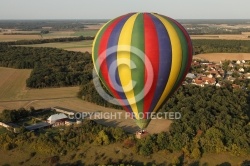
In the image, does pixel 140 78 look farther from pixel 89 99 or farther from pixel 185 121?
pixel 89 99

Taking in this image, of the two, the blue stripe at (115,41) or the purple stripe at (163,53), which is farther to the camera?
the blue stripe at (115,41)

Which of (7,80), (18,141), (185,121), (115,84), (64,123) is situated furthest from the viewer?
(7,80)

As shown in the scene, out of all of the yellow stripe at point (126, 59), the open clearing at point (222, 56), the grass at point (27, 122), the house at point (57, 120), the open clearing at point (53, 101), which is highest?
the yellow stripe at point (126, 59)

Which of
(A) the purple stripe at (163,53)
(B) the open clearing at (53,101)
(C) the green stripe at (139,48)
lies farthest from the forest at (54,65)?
(A) the purple stripe at (163,53)

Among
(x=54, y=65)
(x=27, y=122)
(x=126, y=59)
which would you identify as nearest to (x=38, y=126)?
(x=27, y=122)

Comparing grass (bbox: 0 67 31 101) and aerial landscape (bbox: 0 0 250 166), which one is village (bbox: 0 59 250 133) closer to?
aerial landscape (bbox: 0 0 250 166)

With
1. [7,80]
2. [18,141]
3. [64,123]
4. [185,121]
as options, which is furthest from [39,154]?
[7,80]

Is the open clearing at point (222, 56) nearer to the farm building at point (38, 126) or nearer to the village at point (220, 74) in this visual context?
the village at point (220, 74)

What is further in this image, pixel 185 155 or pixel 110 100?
pixel 110 100
